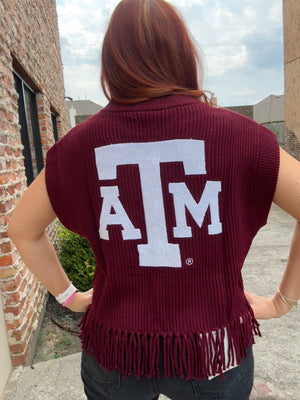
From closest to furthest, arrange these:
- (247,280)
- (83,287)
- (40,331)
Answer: (40,331), (83,287), (247,280)

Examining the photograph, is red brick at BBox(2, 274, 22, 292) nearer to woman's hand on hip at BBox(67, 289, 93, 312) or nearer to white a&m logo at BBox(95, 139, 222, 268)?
woman's hand on hip at BBox(67, 289, 93, 312)

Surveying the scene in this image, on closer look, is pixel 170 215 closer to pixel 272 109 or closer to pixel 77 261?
pixel 77 261

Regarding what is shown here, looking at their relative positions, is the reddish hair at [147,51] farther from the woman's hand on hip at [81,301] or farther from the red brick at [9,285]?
the red brick at [9,285]

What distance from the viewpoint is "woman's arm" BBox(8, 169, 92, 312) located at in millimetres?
1011

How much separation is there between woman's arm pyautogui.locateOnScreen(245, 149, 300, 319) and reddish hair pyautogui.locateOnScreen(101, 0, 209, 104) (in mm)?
316

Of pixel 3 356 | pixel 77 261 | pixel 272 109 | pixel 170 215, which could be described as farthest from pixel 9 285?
pixel 272 109

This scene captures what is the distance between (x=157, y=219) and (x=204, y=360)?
1.33 ft

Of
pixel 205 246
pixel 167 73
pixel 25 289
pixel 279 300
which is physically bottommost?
pixel 25 289

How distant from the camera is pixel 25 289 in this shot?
2.62 m

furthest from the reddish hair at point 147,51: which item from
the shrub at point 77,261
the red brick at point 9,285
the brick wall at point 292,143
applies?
the brick wall at point 292,143

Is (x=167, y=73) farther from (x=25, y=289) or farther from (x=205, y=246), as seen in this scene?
(x=25, y=289)

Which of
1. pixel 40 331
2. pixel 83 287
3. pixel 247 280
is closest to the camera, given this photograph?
pixel 40 331

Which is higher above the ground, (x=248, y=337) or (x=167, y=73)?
(x=167, y=73)

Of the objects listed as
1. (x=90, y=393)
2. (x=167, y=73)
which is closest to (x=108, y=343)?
(x=90, y=393)
